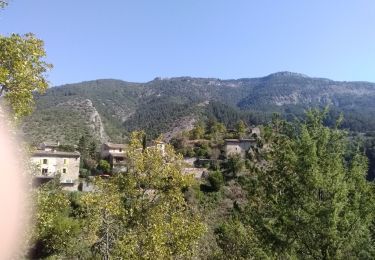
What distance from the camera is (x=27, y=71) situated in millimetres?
9297

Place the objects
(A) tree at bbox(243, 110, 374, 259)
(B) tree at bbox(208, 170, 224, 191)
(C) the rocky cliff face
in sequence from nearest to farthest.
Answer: (A) tree at bbox(243, 110, 374, 259) < (B) tree at bbox(208, 170, 224, 191) < (C) the rocky cliff face

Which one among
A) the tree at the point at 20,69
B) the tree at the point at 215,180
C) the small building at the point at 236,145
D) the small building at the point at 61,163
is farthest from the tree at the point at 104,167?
the tree at the point at 20,69

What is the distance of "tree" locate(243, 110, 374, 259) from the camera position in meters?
12.6

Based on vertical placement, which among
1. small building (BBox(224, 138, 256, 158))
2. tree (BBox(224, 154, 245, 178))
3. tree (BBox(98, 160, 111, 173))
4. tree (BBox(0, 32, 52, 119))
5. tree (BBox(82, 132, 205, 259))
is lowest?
tree (BBox(98, 160, 111, 173))

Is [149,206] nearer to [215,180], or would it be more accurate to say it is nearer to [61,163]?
[215,180]

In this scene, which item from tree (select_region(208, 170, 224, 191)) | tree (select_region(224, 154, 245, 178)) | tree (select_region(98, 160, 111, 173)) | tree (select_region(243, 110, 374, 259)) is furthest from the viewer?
tree (select_region(98, 160, 111, 173))

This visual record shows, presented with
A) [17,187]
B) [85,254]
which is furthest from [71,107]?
[17,187]

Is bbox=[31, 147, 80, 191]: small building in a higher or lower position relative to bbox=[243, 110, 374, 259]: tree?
lower

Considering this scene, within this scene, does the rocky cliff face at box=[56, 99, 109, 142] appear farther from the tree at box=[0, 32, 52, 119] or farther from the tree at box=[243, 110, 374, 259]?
the tree at box=[0, 32, 52, 119]

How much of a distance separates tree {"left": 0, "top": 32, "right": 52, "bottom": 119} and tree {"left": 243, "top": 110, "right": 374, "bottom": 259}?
28.2 ft

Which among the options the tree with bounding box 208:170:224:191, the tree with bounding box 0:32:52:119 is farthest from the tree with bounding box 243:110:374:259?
the tree with bounding box 208:170:224:191

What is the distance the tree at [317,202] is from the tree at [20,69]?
338 inches

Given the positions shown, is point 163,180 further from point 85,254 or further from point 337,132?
point 85,254

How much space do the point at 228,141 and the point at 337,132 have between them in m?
63.7
